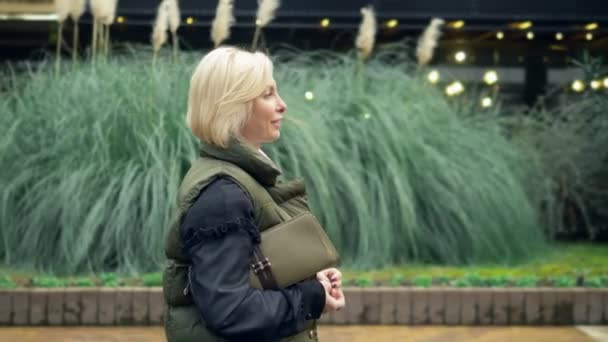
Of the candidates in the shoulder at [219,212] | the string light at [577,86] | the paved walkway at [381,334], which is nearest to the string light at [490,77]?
the string light at [577,86]

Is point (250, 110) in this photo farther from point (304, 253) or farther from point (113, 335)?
point (113, 335)

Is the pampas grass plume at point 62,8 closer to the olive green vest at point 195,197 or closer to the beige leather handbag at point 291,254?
the olive green vest at point 195,197

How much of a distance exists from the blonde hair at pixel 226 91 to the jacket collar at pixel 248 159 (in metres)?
0.02

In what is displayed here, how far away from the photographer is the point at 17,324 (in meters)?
6.89

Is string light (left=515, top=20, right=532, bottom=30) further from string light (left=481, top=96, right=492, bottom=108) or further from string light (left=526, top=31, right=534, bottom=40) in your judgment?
string light (left=481, top=96, right=492, bottom=108)

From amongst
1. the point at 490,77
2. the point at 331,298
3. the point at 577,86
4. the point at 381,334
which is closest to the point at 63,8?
the point at 381,334

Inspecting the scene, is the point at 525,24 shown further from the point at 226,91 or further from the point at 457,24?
the point at 226,91

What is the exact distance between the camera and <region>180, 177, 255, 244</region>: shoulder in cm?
242

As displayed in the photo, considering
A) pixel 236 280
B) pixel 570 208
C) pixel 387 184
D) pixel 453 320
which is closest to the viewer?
pixel 236 280

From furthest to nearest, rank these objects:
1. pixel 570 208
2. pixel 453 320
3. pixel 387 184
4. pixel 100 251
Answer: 1. pixel 570 208
2. pixel 387 184
3. pixel 100 251
4. pixel 453 320

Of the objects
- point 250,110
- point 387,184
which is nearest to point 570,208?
point 387,184

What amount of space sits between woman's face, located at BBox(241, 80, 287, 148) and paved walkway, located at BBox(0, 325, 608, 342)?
159 inches

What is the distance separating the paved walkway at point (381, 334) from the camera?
21.6ft

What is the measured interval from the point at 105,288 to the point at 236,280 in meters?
4.69
